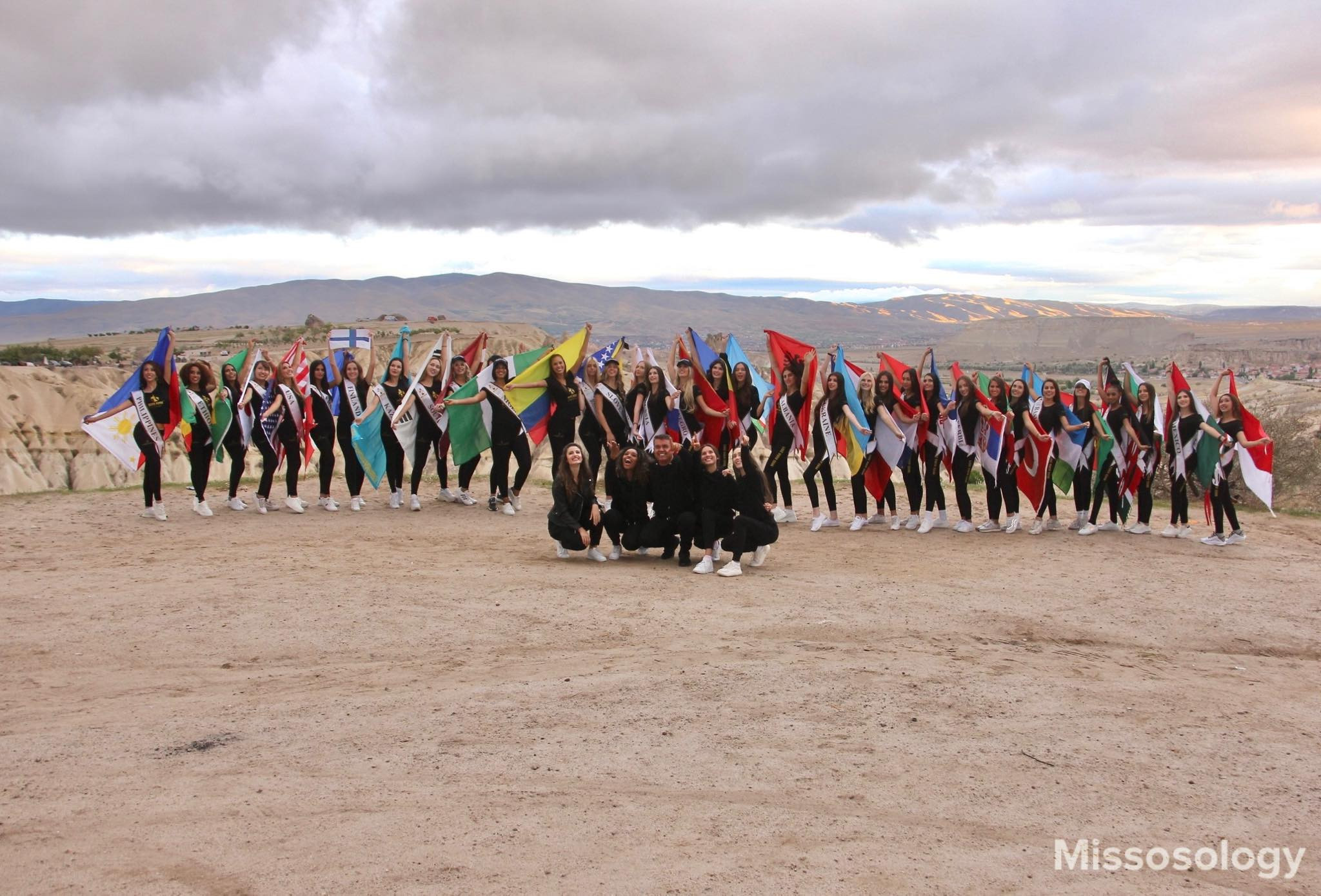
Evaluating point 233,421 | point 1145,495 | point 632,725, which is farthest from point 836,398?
point 233,421

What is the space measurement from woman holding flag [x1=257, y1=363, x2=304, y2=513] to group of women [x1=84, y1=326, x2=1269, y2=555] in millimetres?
19

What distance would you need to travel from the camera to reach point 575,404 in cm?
1209

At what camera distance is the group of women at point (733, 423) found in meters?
11.4

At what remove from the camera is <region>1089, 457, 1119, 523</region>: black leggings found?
11.6 metres

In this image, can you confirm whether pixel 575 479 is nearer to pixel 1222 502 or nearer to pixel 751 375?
pixel 751 375

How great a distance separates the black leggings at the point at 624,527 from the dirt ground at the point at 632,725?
232 mm

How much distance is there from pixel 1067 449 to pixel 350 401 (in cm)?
915

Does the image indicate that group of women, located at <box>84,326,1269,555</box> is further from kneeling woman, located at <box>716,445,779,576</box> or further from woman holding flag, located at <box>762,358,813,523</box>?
kneeling woman, located at <box>716,445,779,576</box>

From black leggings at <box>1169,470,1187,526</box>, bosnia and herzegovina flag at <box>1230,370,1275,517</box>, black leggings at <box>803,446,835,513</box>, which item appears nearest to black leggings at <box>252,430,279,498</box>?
black leggings at <box>803,446,835,513</box>

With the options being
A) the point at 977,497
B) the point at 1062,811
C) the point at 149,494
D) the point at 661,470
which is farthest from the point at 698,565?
the point at 977,497

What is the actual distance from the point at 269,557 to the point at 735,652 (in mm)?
5172

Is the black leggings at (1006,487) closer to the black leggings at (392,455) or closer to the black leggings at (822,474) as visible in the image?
the black leggings at (822,474)

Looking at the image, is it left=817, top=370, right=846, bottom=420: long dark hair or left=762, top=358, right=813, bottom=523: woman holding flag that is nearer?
left=817, top=370, right=846, bottom=420: long dark hair

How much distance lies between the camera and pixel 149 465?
36.7 feet
